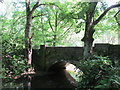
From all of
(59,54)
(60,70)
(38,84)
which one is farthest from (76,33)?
(60,70)

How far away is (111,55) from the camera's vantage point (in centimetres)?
634

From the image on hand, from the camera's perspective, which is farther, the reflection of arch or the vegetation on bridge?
the reflection of arch

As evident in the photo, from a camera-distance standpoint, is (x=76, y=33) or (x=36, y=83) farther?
(x=36, y=83)

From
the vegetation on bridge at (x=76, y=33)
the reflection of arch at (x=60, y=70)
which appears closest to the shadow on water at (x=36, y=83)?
the vegetation on bridge at (x=76, y=33)

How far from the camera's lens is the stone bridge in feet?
→ 21.2

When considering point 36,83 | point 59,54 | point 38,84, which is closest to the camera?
point 38,84

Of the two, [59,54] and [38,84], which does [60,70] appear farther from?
[38,84]

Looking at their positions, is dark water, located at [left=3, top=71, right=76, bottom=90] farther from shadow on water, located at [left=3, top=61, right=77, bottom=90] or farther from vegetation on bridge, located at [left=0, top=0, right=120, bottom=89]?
vegetation on bridge, located at [left=0, top=0, right=120, bottom=89]

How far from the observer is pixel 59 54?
8836 millimetres

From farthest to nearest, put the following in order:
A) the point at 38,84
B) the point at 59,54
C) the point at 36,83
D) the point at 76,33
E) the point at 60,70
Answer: the point at 60,70
the point at 59,54
the point at 36,83
the point at 38,84
the point at 76,33

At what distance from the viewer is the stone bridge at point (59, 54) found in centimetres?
647

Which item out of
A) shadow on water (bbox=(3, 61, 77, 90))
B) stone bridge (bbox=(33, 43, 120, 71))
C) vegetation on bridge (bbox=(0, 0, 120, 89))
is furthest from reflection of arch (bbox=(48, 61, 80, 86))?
vegetation on bridge (bbox=(0, 0, 120, 89))

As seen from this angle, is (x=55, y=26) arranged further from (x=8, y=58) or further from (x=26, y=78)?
(x=8, y=58)

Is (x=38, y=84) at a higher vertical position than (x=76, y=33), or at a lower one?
lower
